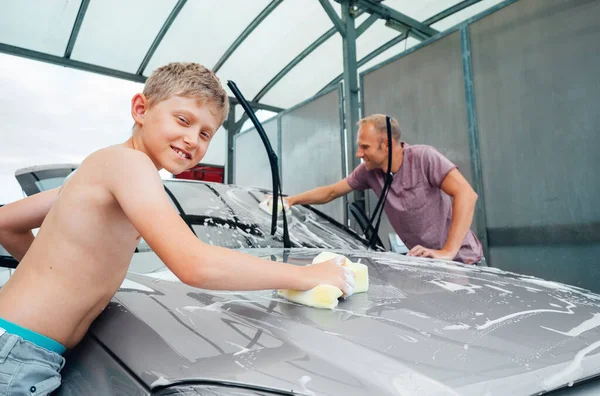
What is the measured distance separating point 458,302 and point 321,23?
4.83 meters

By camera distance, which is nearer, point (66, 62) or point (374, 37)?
point (66, 62)

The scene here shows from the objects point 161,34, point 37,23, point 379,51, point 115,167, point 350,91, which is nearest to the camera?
point 115,167

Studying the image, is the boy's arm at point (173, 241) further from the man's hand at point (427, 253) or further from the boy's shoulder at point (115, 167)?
the man's hand at point (427, 253)

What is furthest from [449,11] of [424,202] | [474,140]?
[424,202]

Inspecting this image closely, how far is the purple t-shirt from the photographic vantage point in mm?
2025

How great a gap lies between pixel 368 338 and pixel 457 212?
1.39 meters

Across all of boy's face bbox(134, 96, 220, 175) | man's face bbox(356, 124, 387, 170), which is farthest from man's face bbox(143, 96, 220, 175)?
man's face bbox(356, 124, 387, 170)

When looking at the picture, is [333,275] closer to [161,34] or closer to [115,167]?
[115,167]

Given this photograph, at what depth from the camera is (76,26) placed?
14.0ft

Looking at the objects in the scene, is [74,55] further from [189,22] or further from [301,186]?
[301,186]

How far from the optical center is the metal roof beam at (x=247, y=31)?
4.61 meters

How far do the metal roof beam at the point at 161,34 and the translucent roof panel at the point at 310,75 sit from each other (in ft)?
5.99

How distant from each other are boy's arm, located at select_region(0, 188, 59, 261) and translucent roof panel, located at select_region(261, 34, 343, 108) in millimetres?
4849

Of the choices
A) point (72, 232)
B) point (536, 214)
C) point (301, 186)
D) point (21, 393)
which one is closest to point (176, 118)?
point (72, 232)
